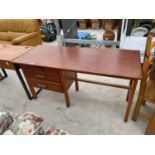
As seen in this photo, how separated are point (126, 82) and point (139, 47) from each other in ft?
2.50

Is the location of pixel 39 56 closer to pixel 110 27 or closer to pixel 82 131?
pixel 82 131

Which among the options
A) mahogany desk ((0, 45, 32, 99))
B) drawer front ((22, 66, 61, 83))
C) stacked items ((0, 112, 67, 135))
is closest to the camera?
stacked items ((0, 112, 67, 135))

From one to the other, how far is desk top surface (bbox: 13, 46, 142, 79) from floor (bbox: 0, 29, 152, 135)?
72 centimetres

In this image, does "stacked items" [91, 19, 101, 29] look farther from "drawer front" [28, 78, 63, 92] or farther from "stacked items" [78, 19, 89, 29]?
"drawer front" [28, 78, 63, 92]

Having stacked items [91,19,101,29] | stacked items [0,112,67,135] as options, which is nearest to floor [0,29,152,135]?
stacked items [0,112,67,135]

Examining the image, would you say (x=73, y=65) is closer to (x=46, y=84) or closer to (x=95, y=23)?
(x=46, y=84)

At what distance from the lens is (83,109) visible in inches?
74.3

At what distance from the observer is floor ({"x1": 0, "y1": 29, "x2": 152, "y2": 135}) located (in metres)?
1.62

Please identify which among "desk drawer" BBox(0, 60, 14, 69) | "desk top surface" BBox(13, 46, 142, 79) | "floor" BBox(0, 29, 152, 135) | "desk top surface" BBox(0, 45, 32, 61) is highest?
"desk top surface" BBox(13, 46, 142, 79)

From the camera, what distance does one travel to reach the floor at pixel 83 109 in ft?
5.32

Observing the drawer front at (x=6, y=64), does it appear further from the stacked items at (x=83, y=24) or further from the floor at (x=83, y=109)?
the stacked items at (x=83, y=24)

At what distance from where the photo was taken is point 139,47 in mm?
2584

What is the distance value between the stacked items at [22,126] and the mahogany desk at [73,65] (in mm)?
544

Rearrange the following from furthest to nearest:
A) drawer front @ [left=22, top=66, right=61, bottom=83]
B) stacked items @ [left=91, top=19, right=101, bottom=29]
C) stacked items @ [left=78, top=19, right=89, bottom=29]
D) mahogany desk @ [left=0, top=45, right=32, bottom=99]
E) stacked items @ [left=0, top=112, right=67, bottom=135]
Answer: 1. stacked items @ [left=78, top=19, right=89, bottom=29]
2. stacked items @ [left=91, top=19, right=101, bottom=29]
3. mahogany desk @ [left=0, top=45, right=32, bottom=99]
4. drawer front @ [left=22, top=66, right=61, bottom=83]
5. stacked items @ [left=0, top=112, right=67, bottom=135]
